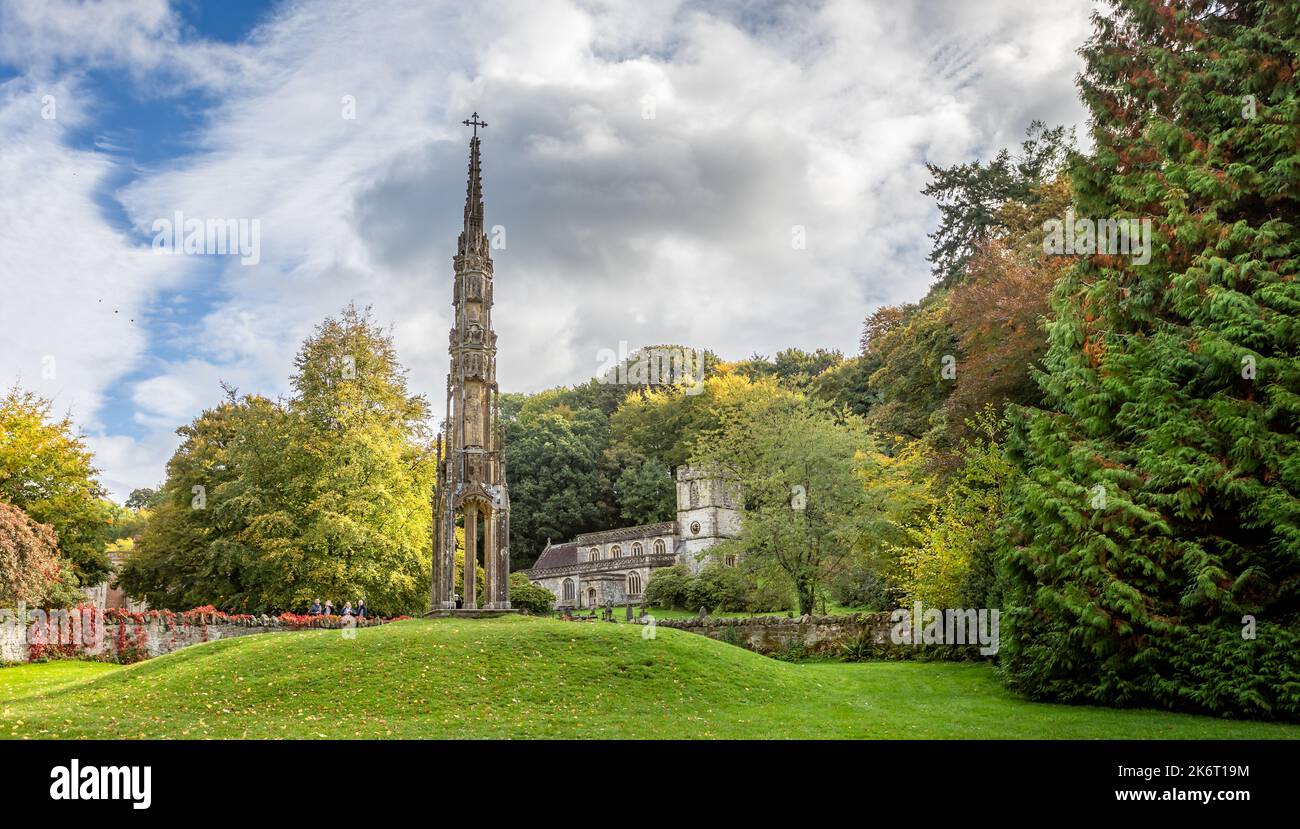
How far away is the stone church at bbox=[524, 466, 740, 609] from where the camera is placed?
60.5 meters

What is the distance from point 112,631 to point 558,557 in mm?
38424

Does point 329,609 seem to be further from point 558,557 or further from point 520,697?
point 558,557

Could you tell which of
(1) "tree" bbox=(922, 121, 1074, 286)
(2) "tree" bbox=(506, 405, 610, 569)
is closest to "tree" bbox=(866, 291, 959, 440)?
(1) "tree" bbox=(922, 121, 1074, 286)

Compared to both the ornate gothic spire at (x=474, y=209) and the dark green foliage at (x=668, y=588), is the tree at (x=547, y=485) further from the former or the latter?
the ornate gothic spire at (x=474, y=209)

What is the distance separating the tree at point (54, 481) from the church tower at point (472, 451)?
20104mm

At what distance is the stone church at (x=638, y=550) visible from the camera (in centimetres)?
6047

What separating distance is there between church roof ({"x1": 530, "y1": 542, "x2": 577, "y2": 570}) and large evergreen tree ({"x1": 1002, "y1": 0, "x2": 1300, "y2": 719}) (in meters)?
49.9

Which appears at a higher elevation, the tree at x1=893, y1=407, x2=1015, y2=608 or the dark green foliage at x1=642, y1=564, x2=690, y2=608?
the tree at x1=893, y1=407, x2=1015, y2=608

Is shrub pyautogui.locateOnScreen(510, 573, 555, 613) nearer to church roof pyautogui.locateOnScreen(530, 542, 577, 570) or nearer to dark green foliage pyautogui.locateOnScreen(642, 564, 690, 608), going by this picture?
dark green foliage pyautogui.locateOnScreen(642, 564, 690, 608)

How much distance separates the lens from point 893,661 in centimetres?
2480

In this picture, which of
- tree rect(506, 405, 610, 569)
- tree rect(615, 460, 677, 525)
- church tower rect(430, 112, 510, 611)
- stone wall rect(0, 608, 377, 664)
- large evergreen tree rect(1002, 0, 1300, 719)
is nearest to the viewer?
large evergreen tree rect(1002, 0, 1300, 719)

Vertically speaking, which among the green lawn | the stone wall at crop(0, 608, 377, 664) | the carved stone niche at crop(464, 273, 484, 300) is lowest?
the stone wall at crop(0, 608, 377, 664)

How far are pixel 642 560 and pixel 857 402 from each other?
56.3 ft

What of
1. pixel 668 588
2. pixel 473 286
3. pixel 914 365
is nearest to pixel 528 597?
pixel 668 588
